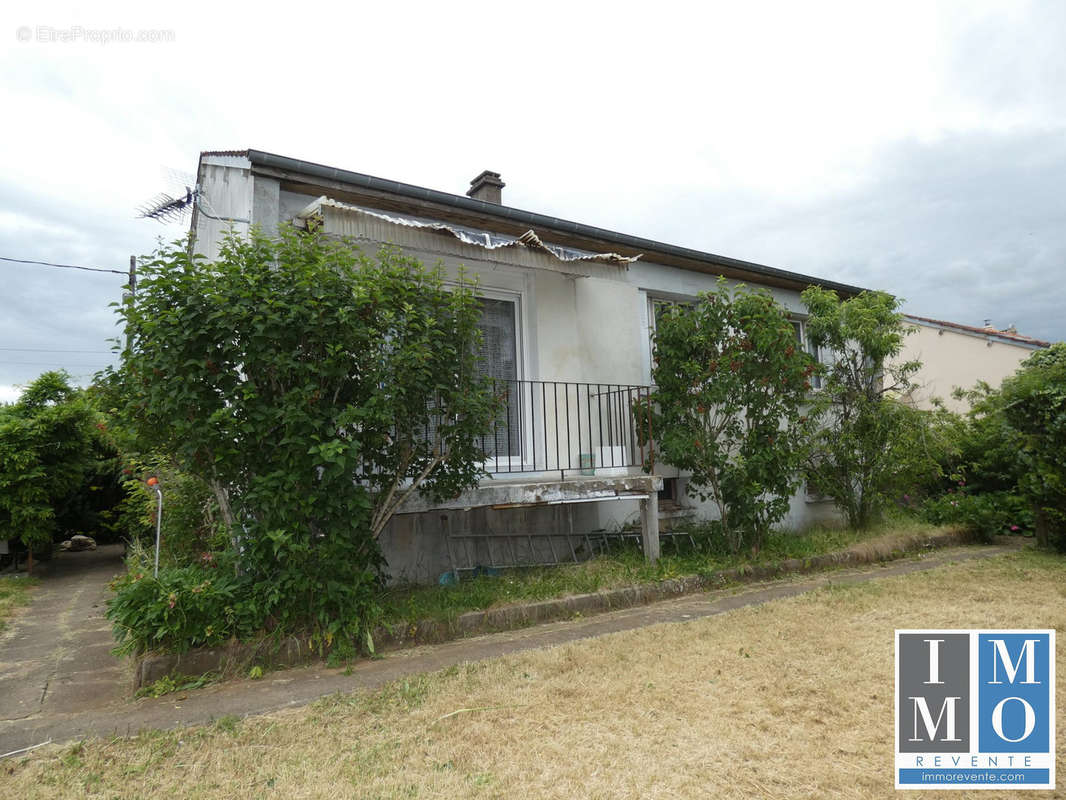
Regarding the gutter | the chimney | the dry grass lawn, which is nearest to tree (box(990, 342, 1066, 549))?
the gutter

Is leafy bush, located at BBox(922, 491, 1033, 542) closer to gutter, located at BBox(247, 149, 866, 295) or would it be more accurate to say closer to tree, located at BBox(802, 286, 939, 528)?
tree, located at BBox(802, 286, 939, 528)

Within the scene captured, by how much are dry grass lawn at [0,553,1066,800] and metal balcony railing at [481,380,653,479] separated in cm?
256

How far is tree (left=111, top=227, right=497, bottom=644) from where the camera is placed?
13.2 feet

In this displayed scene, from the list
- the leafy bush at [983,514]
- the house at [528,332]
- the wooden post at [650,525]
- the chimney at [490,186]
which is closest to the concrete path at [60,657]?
the house at [528,332]

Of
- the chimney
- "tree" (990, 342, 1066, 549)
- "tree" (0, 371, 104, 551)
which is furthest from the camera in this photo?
the chimney

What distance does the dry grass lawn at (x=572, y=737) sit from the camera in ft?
8.45

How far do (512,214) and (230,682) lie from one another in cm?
497

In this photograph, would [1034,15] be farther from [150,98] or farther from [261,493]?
[150,98]

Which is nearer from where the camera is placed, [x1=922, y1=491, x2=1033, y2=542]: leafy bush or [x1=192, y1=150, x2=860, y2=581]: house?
[x1=192, y1=150, x2=860, y2=581]: house

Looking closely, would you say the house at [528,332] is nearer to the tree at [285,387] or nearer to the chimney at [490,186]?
the chimney at [490,186]

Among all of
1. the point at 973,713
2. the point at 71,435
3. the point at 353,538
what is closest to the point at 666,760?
the point at 973,713

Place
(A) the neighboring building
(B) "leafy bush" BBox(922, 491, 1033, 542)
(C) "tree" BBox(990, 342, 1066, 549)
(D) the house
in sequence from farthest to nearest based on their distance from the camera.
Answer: (A) the neighboring building → (B) "leafy bush" BBox(922, 491, 1033, 542) → (C) "tree" BBox(990, 342, 1066, 549) → (D) the house

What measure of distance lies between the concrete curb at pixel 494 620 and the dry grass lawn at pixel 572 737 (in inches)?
29.9

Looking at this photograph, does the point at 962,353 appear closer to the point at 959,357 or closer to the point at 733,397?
the point at 959,357
